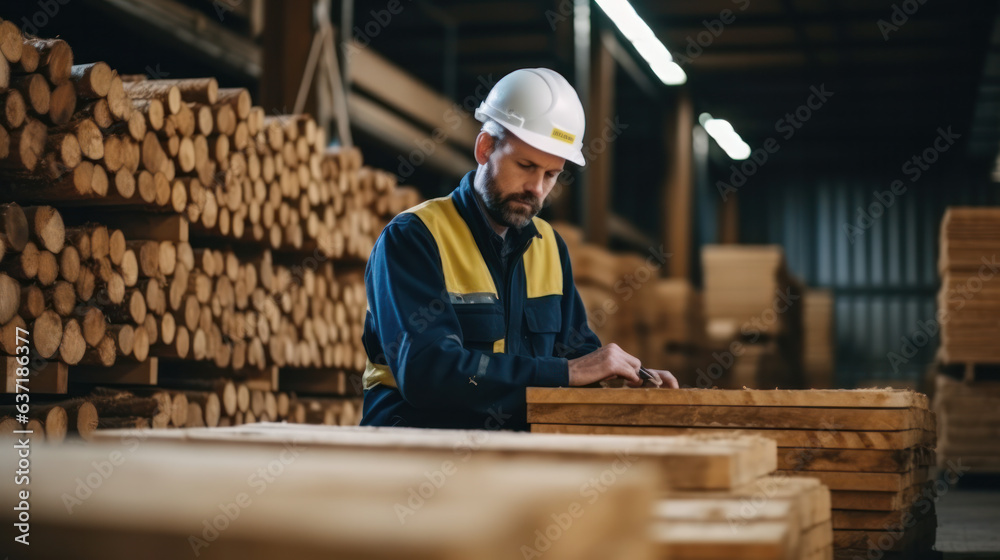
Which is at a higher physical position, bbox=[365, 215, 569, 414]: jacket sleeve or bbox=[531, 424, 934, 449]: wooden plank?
bbox=[365, 215, 569, 414]: jacket sleeve

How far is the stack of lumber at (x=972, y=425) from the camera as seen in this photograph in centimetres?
861

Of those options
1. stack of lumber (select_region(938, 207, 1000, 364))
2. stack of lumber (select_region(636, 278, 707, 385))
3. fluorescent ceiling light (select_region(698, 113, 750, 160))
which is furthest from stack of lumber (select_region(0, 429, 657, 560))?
fluorescent ceiling light (select_region(698, 113, 750, 160))

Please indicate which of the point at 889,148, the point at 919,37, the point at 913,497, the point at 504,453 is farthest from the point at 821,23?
the point at 504,453

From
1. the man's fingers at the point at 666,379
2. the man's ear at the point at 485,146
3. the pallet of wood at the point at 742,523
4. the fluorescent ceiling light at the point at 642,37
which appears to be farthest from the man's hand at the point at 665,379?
the fluorescent ceiling light at the point at 642,37

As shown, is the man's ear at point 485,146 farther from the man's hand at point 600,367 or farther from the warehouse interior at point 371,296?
the man's hand at point 600,367

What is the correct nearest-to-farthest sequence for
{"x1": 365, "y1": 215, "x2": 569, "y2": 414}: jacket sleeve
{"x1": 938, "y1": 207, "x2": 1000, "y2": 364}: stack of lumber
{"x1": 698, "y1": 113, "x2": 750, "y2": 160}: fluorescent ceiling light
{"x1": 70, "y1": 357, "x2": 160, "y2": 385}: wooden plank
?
{"x1": 365, "y1": 215, "x2": 569, "y2": 414}: jacket sleeve → {"x1": 70, "y1": 357, "x2": 160, "y2": 385}: wooden plank → {"x1": 938, "y1": 207, "x2": 1000, "y2": 364}: stack of lumber → {"x1": 698, "y1": 113, "x2": 750, "y2": 160}: fluorescent ceiling light

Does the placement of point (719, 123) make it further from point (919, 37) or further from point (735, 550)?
point (735, 550)

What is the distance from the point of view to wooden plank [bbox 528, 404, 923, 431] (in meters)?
3.28

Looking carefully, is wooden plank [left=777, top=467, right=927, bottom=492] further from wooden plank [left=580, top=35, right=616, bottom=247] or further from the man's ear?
wooden plank [left=580, top=35, right=616, bottom=247]

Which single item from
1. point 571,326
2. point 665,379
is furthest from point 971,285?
point 665,379

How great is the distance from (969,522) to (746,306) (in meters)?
7.53

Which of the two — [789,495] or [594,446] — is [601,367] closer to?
[594,446]

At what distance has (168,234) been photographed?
5625mm

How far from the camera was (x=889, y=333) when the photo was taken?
2253 cm
